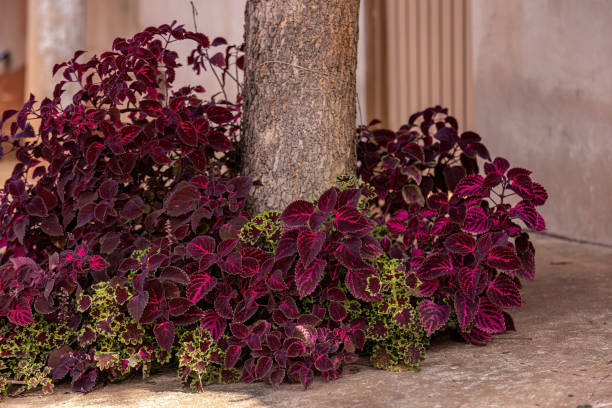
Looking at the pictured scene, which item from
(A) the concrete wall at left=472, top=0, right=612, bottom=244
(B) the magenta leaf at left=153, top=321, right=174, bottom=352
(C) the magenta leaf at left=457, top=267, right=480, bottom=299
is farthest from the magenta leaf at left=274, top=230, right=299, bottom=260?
(A) the concrete wall at left=472, top=0, right=612, bottom=244

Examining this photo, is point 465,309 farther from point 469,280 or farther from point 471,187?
point 471,187

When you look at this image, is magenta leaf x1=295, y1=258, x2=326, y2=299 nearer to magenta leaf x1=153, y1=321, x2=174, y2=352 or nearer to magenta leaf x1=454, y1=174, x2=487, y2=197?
magenta leaf x1=153, y1=321, x2=174, y2=352

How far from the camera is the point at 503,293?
2.05 metres

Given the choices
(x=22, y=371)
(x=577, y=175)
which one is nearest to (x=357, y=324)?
(x=22, y=371)

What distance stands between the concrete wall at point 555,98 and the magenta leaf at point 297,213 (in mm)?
2210

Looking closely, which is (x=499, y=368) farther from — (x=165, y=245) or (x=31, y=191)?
(x=31, y=191)

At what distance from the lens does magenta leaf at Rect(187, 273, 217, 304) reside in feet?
6.45

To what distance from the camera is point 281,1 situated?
235cm

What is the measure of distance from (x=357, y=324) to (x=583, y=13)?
8.04 ft

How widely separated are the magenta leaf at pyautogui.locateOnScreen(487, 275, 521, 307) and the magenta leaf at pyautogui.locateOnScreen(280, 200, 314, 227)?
548 mm

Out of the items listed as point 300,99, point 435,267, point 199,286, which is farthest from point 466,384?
point 300,99

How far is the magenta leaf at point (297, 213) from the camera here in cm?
196

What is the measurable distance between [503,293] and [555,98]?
2.19 m

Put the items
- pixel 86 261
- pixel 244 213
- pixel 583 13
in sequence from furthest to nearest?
1. pixel 583 13
2. pixel 244 213
3. pixel 86 261
